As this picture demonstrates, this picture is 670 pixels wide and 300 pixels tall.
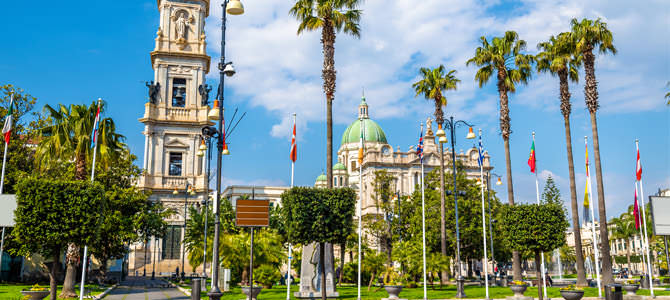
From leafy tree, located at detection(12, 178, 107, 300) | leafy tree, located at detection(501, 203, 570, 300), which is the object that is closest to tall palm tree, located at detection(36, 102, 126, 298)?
leafy tree, located at detection(12, 178, 107, 300)

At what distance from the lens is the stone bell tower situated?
179ft

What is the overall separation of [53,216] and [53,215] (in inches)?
1.6

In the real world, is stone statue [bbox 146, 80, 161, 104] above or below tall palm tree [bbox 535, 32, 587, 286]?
above

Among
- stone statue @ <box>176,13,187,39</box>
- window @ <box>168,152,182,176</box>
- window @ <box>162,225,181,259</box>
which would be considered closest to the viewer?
window @ <box>168,152,182,176</box>

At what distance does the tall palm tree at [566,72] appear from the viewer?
34.4 meters

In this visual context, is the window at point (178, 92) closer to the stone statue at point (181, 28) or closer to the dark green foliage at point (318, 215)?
the stone statue at point (181, 28)

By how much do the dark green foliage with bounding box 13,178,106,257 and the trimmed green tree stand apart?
7695 mm

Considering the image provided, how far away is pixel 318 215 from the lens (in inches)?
915

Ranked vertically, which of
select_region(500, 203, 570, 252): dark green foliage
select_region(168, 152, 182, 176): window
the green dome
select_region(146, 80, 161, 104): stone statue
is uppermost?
the green dome

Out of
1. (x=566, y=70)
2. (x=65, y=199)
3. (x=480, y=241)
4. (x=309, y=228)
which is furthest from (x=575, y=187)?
(x=65, y=199)

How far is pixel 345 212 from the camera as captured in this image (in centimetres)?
2377

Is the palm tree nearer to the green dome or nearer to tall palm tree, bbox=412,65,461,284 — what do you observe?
tall palm tree, bbox=412,65,461,284

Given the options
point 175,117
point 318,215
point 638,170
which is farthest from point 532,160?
point 175,117

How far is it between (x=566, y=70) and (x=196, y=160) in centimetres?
3510
